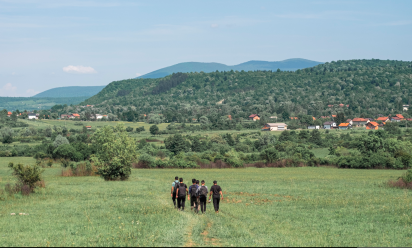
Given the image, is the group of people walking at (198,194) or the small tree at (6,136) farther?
the small tree at (6,136)

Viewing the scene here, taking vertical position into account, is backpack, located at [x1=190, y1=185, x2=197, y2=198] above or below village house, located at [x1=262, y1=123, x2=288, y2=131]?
above

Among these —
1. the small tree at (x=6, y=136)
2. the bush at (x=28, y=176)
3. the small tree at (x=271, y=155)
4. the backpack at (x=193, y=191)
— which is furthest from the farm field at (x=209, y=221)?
the small tree at (x=6, y=136)

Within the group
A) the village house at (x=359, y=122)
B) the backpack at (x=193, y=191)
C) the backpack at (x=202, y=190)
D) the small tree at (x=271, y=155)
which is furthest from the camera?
the village house at (x=359, y=122)

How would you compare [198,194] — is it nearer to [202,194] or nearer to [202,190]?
[202,194]

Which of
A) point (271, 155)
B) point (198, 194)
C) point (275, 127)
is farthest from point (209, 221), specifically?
point (275, 127)

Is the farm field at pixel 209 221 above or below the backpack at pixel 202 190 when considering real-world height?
below

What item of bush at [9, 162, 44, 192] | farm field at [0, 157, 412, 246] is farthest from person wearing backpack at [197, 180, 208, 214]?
bush at [9, 162, 44, 192]

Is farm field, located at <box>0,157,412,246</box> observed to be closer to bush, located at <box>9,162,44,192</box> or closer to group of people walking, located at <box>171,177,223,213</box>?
group of people walking, located at <box>171,177,223,213</box>

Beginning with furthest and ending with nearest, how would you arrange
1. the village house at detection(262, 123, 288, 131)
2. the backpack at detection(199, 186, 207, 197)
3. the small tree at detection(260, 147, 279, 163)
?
the village house at detection(262, 123, 288, 131)
the small tree at detection(260, 147, 279, 163)
the backpack at detection(199, 186, 207, 197)

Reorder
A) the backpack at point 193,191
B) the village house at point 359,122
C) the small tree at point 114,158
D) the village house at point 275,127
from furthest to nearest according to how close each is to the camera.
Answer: the village house at point 359,122 → the village house at point 275,127 → the small tree at point 114,158 → the backpack at point 193,191

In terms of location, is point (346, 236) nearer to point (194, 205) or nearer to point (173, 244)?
point (173, 244)

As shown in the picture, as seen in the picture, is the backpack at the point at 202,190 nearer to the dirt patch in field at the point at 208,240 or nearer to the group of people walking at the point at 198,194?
the group of people walking at the point at 198,194

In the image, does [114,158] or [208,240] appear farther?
[114,158]

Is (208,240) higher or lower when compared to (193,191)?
lower
